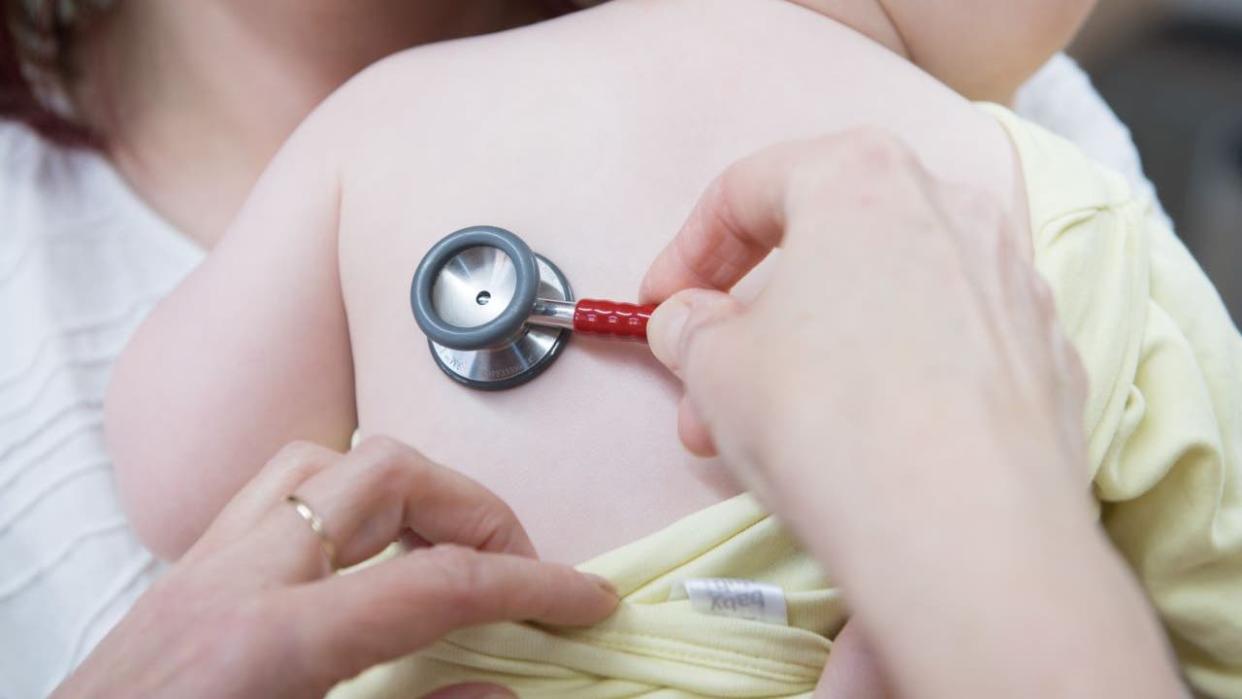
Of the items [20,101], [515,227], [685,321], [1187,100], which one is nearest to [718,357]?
[685,321]

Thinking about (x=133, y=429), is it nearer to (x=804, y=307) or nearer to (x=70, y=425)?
(x=70, y=425)

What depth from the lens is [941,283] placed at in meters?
0.42

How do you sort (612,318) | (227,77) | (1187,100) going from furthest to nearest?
(1187,100), (227,77), (612,318)

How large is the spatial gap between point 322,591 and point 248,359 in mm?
323

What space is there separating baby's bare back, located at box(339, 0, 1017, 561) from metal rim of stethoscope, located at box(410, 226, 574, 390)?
0.6 inches

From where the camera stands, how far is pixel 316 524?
1.66 ft

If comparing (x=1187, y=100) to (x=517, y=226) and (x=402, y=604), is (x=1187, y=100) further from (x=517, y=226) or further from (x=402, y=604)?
(x=402, y=604)

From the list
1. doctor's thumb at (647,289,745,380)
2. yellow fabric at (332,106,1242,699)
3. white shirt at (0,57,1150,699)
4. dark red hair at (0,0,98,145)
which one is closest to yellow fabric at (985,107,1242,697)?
yellow fabric at (332,106,1242,699)

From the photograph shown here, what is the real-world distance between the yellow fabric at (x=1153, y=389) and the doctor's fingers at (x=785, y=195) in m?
0.21

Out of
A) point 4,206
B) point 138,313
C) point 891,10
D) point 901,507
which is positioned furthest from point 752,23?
point 4,206

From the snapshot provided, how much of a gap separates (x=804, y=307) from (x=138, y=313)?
77cm

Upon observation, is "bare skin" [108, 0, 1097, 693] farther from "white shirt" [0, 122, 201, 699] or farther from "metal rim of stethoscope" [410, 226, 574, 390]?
"white shirt" [0, 122, 201, 699]

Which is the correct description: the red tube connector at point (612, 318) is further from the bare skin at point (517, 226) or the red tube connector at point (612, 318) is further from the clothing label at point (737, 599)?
the clothing label at point (737, 599)

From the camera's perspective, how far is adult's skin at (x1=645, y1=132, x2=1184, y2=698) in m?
0.37
